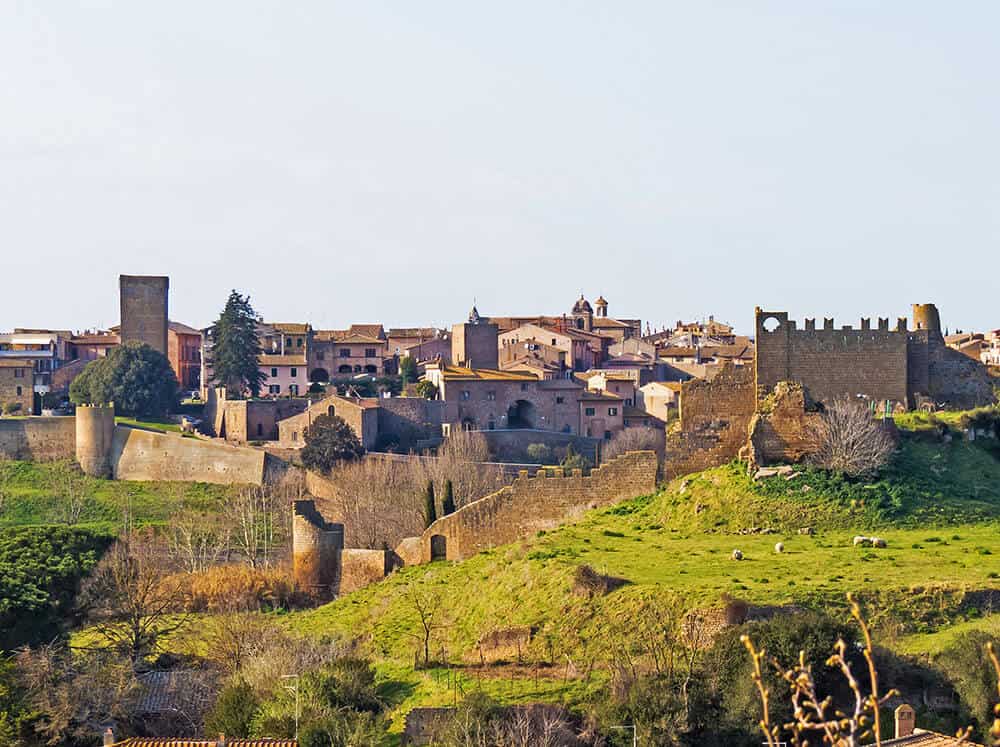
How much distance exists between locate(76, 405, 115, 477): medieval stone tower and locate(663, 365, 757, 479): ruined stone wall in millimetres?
34492

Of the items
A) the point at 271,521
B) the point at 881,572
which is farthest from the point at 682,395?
the point at 271,521

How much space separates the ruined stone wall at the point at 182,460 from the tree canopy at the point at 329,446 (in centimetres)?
188

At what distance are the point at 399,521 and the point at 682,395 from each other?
16.4 meters

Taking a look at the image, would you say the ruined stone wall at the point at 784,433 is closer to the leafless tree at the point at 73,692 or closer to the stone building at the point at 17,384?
the leafless tree at the point at 73,692

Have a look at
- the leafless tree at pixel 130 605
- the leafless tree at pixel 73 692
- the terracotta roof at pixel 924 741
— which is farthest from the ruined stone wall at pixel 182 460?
the terracotta roof at pixel 924 741

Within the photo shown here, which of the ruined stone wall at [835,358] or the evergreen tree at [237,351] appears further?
the evergreen tree at [237,351]

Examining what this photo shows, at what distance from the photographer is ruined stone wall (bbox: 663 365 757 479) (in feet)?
111

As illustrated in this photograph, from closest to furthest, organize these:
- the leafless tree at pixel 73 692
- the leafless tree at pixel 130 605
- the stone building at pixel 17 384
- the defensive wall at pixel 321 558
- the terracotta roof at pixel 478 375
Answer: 1. the leafless tree at pixel 73 692
2. the leafless tree at pixel 130 605
3. the defensive wall at pixel 321 558
4. the terracotta roof at pixel 478 375
5. the stone building at pixel 17 384

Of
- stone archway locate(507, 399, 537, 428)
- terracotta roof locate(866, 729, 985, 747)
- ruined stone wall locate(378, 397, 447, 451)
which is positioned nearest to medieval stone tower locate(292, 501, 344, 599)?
terracotta roof locate(866, 729, 985, 747)

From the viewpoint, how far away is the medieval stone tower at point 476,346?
8069cm

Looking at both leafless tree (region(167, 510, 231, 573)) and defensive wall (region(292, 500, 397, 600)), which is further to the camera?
leafless tree (region(167, 510, 231, 573))

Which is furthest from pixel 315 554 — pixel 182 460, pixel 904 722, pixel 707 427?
pixel 182 460

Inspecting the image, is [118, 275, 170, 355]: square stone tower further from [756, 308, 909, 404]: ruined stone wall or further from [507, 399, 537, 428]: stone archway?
[756, 308, 909, 404]: ruined stone wall

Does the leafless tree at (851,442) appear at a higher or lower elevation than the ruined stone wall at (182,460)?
higher
